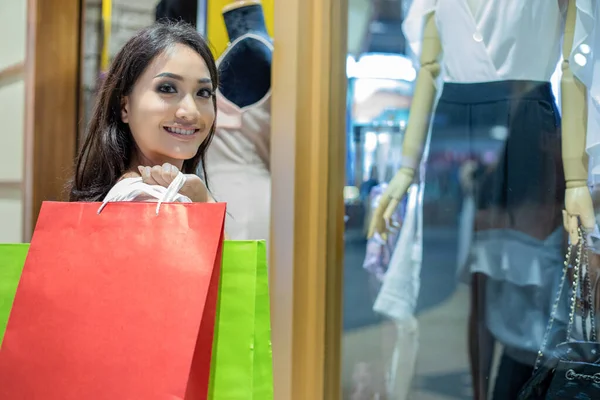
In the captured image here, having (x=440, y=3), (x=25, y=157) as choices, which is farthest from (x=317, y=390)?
(x=25, y=157)

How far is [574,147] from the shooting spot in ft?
4.22

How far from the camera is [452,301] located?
145 cm

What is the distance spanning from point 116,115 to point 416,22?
2.73 feet

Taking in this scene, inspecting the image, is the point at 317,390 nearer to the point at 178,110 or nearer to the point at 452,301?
the point at 452,301

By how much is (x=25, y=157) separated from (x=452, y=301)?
52.4 inches

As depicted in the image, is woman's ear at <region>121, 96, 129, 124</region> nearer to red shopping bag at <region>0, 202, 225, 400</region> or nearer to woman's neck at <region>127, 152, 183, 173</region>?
woman's neck at <region>127, 152, 183, 173</region>

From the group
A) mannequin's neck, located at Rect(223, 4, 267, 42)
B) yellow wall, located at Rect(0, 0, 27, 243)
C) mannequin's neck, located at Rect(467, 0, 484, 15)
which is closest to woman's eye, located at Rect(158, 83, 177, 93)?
mannequin's neck, located at Rect(223, 4, 267, 42)

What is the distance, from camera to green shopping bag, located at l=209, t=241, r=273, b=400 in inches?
28.5

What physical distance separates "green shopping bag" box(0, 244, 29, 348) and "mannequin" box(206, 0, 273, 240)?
730 mm

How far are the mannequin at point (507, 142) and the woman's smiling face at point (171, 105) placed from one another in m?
0.68

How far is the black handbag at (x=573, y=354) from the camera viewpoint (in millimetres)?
1170

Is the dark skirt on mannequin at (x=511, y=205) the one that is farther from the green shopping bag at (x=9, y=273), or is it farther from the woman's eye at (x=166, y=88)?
the green shopping bag at (x=9, y=273)

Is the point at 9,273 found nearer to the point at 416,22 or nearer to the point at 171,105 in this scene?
the point at 171,105

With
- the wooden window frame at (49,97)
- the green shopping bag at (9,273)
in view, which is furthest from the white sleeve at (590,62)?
the wooden window frame at (49,97)
